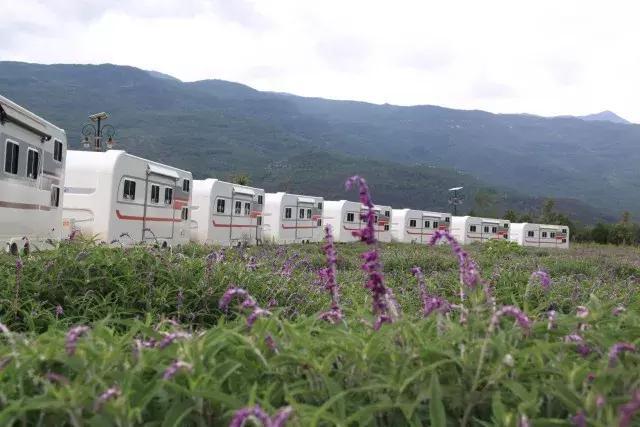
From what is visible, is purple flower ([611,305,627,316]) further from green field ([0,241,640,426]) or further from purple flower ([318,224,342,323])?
purple flower ([318,224,342,323])

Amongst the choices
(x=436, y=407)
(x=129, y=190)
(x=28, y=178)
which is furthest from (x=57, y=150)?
(x=436, y=407)

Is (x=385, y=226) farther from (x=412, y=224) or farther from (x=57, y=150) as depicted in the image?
(x=57, y=150)

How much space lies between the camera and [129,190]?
18.5 meters

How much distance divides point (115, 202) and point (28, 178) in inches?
166

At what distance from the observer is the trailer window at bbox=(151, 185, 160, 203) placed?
792 inches

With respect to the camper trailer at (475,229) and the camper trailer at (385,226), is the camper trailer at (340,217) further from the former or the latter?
the camper trailer at (475,229)

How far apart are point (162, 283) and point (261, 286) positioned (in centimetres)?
109

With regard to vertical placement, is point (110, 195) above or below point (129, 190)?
below

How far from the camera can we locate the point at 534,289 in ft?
29.8

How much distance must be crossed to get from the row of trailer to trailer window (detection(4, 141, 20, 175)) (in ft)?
0.06

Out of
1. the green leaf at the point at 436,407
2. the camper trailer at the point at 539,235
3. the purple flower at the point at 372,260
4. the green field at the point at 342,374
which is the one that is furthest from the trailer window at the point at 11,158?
the camper trailer at the point at 539,235

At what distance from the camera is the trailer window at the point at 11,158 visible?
12203 mm

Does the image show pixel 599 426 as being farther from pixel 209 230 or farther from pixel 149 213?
pixel 209 230

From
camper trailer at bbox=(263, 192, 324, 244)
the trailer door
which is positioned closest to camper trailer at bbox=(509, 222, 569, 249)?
camper trailer at bbox=(263, 192, 324, 244)
